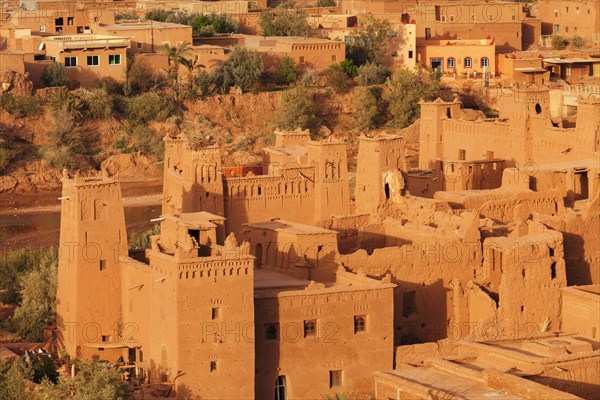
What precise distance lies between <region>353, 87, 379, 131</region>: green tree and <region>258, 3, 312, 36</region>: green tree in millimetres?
9740

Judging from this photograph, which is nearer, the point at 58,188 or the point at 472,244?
the point at 472,244

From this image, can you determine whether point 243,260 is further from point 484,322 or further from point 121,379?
point 484,322

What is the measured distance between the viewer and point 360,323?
144ft

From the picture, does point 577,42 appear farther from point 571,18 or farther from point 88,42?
point 88,42

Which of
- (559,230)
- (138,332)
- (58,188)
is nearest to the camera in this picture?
(138,332)

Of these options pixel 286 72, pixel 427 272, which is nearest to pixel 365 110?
pixel 286 72

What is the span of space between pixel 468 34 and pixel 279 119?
1390cm

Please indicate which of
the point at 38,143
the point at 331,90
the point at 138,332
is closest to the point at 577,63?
the point at 331,90

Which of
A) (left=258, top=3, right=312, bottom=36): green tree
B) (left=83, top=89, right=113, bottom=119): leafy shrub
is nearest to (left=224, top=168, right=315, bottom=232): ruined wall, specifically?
(left=83, top=89, right=113, bottom=119): leafy shrub

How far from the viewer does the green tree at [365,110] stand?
80.6 m

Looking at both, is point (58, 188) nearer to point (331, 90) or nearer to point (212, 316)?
point (331, 90)

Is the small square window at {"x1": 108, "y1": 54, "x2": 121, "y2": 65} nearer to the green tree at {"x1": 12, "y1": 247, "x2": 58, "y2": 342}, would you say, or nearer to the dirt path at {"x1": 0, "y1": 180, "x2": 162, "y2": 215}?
the dirt path at {"x1": 0, "y1": 180, "x2": 162, "y2": 215}

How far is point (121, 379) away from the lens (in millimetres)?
42812

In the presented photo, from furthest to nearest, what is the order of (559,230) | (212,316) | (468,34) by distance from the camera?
(468,34) < (559,230) < (212,316)
